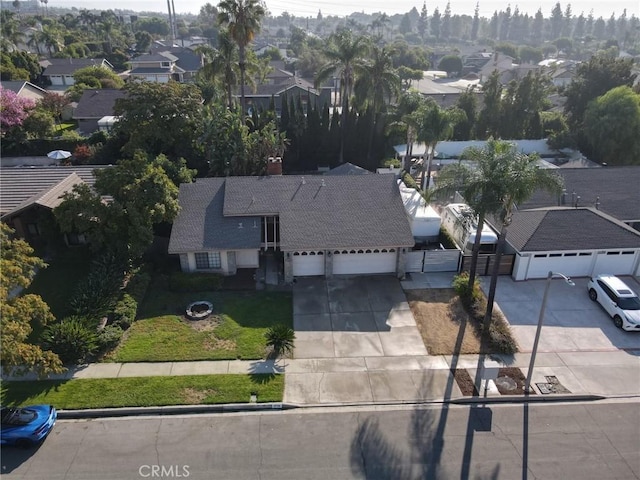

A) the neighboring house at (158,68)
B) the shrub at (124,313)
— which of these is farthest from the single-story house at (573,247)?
the neighboring house at (158,68)

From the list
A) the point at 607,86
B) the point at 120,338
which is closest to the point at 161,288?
the point at 120,338

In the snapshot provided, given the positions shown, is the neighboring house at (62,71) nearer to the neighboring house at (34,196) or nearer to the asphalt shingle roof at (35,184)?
the asphalt shingle roof at (35,184)

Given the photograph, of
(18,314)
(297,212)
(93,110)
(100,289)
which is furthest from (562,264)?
(93,110)

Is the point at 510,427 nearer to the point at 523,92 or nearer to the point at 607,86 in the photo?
the point at 523,92

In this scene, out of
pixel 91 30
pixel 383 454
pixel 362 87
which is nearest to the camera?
pixel 383 454

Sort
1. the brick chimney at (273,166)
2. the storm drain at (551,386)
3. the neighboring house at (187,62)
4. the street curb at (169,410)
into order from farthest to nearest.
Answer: the neighboring house at (187,62) → the brick chimney at (273,166) → the storm drain at (551,386) → the street curb at (169,410)

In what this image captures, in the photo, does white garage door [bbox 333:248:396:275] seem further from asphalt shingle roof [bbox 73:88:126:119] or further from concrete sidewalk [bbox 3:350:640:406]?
asphalt shingle roof [bbox 73:88:126:119]

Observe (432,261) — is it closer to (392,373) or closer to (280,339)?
(392,373)
